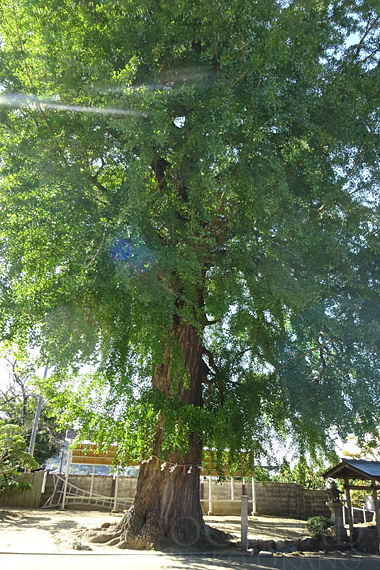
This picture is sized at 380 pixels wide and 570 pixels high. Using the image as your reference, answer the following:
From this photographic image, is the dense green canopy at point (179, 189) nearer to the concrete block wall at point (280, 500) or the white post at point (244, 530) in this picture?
the white post at point (244, 530)

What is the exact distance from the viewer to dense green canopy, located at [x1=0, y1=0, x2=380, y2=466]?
22.3 ft

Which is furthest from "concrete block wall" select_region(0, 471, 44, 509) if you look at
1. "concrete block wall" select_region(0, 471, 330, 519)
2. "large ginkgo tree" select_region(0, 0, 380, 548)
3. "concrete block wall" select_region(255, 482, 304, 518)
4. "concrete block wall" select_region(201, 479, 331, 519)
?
"large ginkgo tree" select_region(0, 0, 380, 548)

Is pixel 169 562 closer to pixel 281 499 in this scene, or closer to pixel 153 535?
pixel 153 535

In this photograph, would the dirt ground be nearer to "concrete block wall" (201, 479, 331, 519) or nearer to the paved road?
the paved road

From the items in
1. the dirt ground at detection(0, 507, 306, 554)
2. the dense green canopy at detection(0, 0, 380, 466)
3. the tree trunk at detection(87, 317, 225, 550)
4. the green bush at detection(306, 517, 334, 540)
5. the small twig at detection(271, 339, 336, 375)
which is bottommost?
the dirt ground at detection(0, 507, 306, 554)

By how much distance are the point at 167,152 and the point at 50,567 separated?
22.2ft

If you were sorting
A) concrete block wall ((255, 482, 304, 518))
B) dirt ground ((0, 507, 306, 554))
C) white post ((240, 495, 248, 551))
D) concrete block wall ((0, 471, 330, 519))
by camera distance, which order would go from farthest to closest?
concrete block wall ((255, 482, 304, 518))
concrete block wall ((0, 471, 330, 519))
white post ((240, 495, 248, 551))
dirt ground ((0, 507, 306, 554))

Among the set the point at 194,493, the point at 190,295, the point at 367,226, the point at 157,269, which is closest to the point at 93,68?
the point at 157,269

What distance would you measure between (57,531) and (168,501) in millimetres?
3291

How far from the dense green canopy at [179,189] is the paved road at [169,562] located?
73.1 inches

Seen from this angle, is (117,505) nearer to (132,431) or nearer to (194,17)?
(132,431)

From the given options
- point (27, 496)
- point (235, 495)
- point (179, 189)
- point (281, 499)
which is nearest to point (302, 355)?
point (179, 189)

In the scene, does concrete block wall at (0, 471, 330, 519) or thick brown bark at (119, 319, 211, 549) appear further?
concrete block wall at (0, 471, 330, 519)

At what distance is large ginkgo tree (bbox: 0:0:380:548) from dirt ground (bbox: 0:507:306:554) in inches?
57.2
